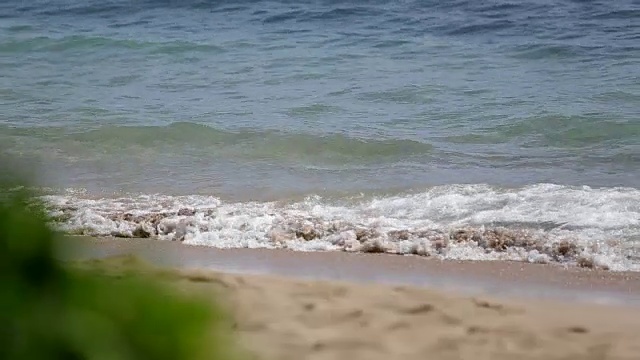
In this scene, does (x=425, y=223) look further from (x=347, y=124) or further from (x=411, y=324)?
(x=347, y=124)

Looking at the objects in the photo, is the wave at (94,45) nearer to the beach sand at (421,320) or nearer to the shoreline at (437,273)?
the shoreline at (437,273)

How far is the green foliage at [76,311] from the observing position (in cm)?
67

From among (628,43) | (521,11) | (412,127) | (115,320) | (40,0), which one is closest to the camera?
(115,320)

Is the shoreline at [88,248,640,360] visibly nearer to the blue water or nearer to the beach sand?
the beach sand

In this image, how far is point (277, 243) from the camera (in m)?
6.26

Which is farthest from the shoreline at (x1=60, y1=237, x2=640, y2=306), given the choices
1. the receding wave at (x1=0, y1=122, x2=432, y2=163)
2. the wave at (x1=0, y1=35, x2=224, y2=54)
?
the wave at (x1=0, y1=35, x2=224, y2=54)

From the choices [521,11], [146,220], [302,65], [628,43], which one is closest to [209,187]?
[146,220]

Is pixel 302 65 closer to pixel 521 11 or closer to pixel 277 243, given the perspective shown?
pixel 521 11

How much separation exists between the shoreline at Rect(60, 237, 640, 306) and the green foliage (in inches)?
162

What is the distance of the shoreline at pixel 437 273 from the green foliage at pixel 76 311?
4.13 metres

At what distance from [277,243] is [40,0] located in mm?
18908

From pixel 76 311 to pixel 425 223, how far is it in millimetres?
5925

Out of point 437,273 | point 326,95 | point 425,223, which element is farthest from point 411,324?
point 326,95

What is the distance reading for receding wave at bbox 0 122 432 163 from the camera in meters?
9.29
